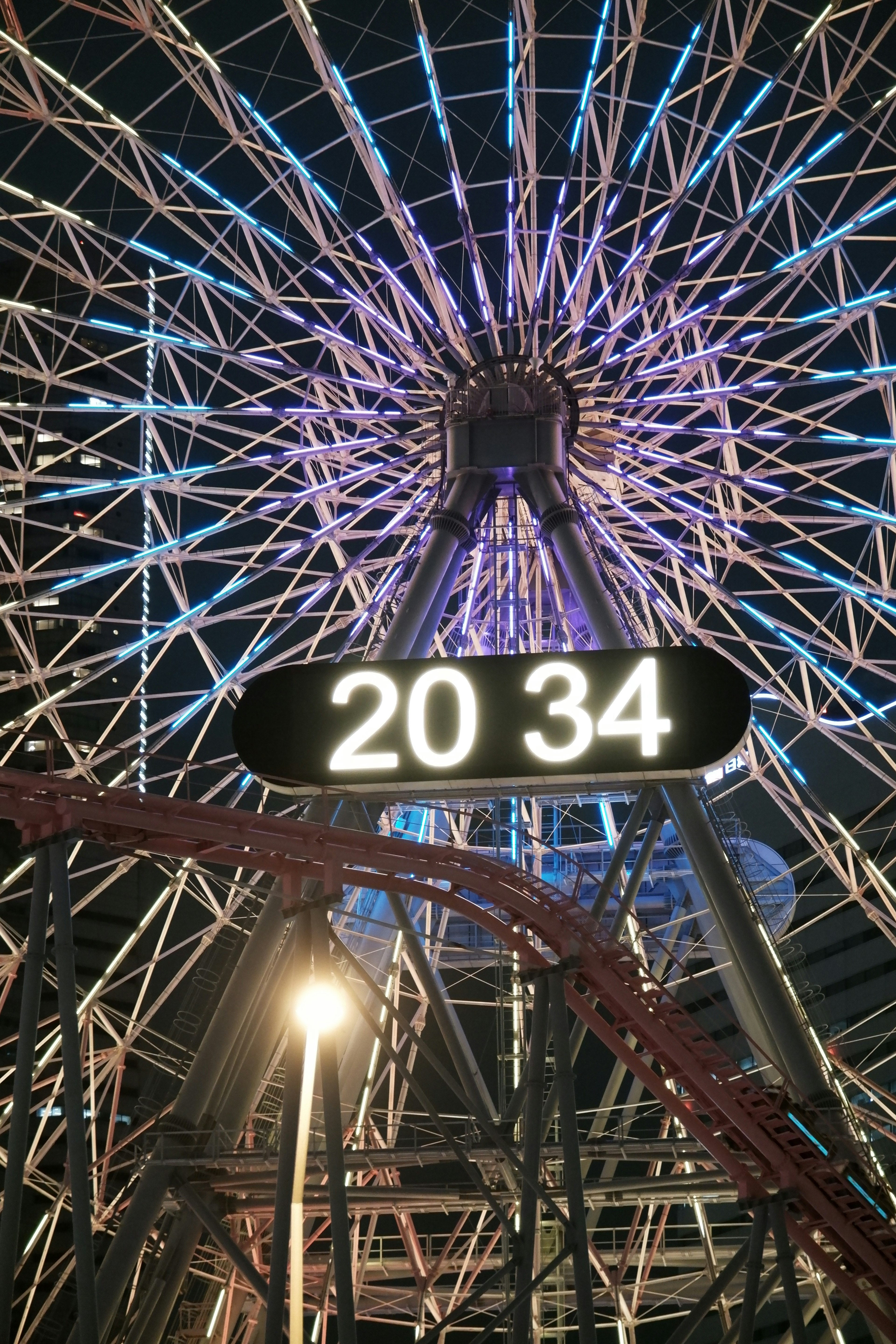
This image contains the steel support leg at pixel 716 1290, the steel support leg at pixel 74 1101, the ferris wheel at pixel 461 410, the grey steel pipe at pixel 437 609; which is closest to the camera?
the steel support leg at pixel 74 1101

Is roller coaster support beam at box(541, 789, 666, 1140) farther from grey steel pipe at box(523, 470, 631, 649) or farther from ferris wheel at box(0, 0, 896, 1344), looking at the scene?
grey steel pipe at box(523, 470, 631, 649)

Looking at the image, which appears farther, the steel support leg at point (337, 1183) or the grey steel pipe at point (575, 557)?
the grey steel pipe at point (575, 557)

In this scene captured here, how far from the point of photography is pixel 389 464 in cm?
2869

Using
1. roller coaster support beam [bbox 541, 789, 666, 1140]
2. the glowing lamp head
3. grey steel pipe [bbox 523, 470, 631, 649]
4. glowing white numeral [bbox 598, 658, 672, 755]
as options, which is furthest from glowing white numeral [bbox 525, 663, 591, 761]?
the glowing lamp head

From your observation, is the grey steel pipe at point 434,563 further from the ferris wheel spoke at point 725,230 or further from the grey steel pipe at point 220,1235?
the grey steel pipe at point 220,1235

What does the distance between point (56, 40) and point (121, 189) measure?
43.5ft


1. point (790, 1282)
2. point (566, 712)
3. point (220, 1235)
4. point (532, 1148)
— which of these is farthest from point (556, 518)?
point (790, 1282)

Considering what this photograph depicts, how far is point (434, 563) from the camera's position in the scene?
2516 centimetres

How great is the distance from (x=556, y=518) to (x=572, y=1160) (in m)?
9.88

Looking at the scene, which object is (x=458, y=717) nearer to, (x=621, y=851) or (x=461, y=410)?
(x=621, y=851)

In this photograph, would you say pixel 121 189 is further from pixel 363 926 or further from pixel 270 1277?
pixel 270 1277

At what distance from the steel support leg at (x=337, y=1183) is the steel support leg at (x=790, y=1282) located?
16.5ft

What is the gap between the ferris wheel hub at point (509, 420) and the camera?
1063 inches

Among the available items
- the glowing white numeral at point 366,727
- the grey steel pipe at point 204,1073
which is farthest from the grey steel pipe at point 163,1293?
the glowing white numeral at point 366,727
